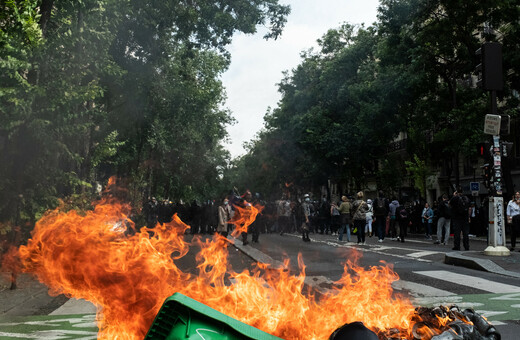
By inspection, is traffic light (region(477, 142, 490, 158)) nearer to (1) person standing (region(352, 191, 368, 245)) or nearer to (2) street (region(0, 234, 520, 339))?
(2) street (region(0, 234, 520, 339))

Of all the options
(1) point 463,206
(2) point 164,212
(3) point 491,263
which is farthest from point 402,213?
(2) point 164,212

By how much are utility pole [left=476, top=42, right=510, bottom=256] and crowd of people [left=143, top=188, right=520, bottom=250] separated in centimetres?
147

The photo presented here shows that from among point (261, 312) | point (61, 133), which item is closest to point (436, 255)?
point (61, 133)

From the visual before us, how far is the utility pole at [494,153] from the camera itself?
13648 mm

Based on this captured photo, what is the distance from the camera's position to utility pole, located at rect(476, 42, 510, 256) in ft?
44.8

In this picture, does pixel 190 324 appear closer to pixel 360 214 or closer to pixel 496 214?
pixel 496 214

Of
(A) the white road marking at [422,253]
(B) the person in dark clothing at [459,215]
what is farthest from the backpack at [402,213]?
(A) the white road marking at [422,253]

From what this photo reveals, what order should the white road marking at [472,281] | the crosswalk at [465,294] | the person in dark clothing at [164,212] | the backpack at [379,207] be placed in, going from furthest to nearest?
the person in dark clothing at [164,212]
the backpack at [379,207]
the white road marking at [472,281]
the crosswalk at [465,294]

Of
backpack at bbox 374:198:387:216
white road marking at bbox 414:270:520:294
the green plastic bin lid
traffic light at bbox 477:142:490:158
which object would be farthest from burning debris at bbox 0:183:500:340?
backpack at bbox 374:198:387:216

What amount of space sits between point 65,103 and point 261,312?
29.9 feet

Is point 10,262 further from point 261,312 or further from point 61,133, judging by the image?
point 261,312

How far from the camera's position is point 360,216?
18.4 m

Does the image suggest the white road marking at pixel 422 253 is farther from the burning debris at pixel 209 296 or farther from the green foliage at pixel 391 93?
the green foliage at pixel 391 93

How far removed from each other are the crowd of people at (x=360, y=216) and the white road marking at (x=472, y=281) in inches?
210
